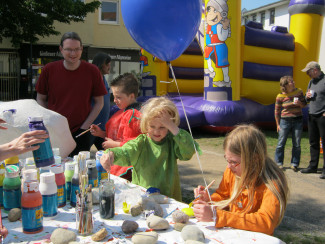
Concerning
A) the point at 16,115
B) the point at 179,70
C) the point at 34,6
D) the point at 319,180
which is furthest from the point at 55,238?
the point at 34,6

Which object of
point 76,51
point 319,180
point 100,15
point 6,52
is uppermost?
point 100,15

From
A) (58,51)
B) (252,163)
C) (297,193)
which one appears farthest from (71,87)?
(58,51)

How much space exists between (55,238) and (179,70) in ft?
27.3

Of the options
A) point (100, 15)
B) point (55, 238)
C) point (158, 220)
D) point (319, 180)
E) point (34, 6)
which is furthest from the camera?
point (100, 15)

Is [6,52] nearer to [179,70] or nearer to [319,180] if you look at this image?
[179,70]

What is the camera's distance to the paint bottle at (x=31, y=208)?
132cm

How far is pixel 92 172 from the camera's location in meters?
1.78

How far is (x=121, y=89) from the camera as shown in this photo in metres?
2.50

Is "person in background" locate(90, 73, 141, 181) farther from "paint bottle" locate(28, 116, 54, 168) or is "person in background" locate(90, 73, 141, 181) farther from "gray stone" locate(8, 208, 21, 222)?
"gray stone" locate(8, 208, 21, 222)

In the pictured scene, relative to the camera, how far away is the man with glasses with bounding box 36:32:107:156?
8.59 feet

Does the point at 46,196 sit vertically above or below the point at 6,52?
below

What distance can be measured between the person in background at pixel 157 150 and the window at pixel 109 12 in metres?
14.7

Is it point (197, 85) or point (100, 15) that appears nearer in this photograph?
point (197, 85)

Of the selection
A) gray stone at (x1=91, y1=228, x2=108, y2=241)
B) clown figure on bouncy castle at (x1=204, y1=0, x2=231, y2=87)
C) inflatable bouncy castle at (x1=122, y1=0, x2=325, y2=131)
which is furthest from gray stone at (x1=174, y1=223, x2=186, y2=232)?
clown figure on bouncy castle at (x1=204, y1=0, x2=231, y2=87)
